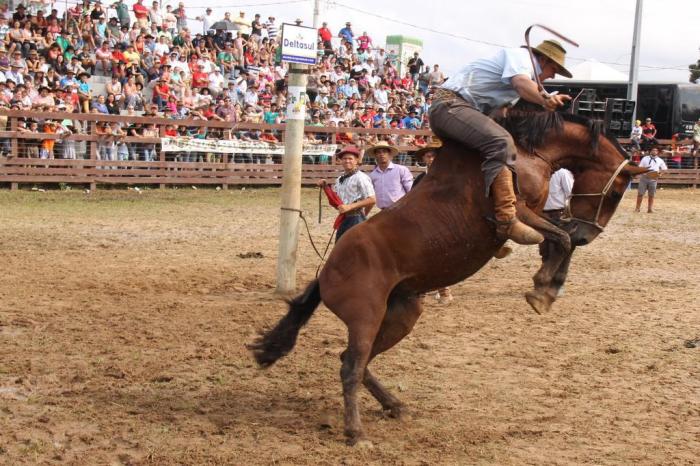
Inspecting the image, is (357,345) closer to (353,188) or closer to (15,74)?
(353,188)

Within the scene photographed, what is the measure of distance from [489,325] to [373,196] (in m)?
1.73

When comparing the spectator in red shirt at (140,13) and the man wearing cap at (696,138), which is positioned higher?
the spectator in red shirt at (140,13)

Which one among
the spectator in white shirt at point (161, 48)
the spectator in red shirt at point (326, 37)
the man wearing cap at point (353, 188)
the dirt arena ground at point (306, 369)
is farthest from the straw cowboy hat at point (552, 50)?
the spectator in red shirt at point (326, 37)

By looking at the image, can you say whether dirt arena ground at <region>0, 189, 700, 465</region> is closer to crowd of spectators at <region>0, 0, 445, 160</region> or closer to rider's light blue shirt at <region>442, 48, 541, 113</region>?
rider's light blue shirt at <region>442, 48, 541, 113</region>

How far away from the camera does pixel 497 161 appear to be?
529 centimetres

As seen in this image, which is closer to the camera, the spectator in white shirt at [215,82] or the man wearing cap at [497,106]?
the man wearing cap at [497,106]

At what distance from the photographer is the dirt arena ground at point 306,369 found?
17.0ft

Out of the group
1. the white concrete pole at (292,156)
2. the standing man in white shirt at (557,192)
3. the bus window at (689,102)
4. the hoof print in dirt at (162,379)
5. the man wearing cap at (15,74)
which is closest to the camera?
the hoof print in dirt at (162,379)

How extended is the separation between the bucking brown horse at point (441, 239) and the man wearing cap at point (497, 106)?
155 millimetres

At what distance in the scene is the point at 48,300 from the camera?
29.0 ft

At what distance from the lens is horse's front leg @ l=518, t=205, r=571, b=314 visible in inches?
216

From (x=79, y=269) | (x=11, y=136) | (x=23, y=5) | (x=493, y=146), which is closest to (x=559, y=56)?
(x=493, y=146)

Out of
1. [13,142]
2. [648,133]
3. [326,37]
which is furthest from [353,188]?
[648,133]

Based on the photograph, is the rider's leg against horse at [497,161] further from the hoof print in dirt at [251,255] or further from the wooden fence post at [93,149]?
the wooden fence post at [93,149]
